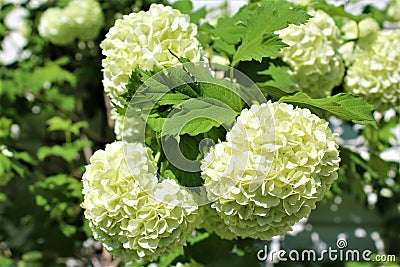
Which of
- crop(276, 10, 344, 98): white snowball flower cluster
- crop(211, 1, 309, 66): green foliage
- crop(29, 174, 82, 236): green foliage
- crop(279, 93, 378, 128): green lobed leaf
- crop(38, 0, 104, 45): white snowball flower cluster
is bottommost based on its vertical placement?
crop(29, 174, 82, 236): green foliage

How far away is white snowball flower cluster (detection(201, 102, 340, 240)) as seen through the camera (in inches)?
44.3

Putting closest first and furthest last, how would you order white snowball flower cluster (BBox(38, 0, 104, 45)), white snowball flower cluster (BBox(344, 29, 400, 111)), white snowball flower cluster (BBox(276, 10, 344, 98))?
white snowball flower cluster (BBox(276, 10, 344, 98)), white snowball flower cluster (BBox(344, 29, 400, 111)), white snowball flower cluster (BBox(38, 0, 104, 45))

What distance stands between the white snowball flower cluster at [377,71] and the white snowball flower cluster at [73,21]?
4.37 feet

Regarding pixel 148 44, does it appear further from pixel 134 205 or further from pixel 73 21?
pixel 73 21

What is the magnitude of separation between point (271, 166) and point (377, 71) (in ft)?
2.85

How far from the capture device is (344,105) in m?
1.20

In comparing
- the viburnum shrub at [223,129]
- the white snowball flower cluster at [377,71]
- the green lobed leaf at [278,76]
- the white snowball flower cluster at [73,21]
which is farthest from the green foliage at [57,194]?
the white snowball flower cluster at [377,71]

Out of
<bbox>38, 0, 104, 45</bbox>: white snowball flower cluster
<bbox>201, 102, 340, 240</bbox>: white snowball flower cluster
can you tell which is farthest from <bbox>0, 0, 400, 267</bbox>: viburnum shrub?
<bbox>38, 0, 104, 45</bbox>: white snowball flower cluster

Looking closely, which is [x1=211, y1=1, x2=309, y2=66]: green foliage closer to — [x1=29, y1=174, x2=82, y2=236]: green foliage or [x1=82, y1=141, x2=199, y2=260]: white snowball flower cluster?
[x1=82, y1=141, x2=199, y2=260]: white snowball flower cluster

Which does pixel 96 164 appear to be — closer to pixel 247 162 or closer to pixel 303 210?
pixel 247 162

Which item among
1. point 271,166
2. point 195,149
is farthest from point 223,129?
point 271,166

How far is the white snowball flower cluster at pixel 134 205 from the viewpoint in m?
1.21

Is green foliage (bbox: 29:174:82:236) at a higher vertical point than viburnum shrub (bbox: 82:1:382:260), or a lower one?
lower

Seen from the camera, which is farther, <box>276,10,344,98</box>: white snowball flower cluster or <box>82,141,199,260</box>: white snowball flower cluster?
<box>276,10,344,98</box>: white snowball flower cluster
